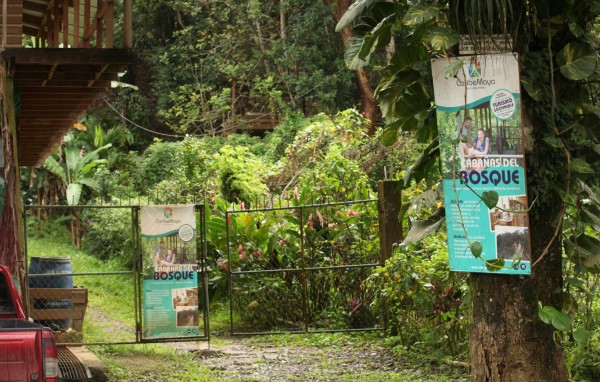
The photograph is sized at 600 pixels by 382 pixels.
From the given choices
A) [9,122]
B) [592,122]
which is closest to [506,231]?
[592,122]

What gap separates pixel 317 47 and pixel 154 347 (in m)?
13.2

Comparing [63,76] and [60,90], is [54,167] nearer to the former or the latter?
[60,90]

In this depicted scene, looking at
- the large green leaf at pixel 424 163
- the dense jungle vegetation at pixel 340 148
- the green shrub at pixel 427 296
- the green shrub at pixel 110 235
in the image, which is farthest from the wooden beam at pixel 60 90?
the green shrub at pixel 110 235

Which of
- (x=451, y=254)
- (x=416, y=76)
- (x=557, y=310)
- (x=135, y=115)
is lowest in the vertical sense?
(x=557, y=310)

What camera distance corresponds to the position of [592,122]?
5.77m

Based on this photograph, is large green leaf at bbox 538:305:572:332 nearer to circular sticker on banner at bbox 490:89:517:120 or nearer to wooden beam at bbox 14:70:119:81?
circular sticker on banner at bbox 490:89:517:120

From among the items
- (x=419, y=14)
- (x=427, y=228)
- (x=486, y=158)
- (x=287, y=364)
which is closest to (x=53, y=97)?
(x=287, y=364)

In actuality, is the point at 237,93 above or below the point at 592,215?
above

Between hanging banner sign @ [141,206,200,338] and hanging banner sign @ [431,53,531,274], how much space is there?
236 inches

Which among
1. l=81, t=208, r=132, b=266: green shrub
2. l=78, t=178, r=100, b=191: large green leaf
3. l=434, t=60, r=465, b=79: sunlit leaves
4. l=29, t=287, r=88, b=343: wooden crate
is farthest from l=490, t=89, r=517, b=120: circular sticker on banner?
l=78, t=178, r=100, b=191: large green leaf

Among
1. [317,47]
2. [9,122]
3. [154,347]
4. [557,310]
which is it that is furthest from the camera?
[317,47]

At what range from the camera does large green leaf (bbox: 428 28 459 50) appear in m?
5.41

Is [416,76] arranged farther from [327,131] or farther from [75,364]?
[327,131]

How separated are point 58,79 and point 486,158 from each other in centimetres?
648
